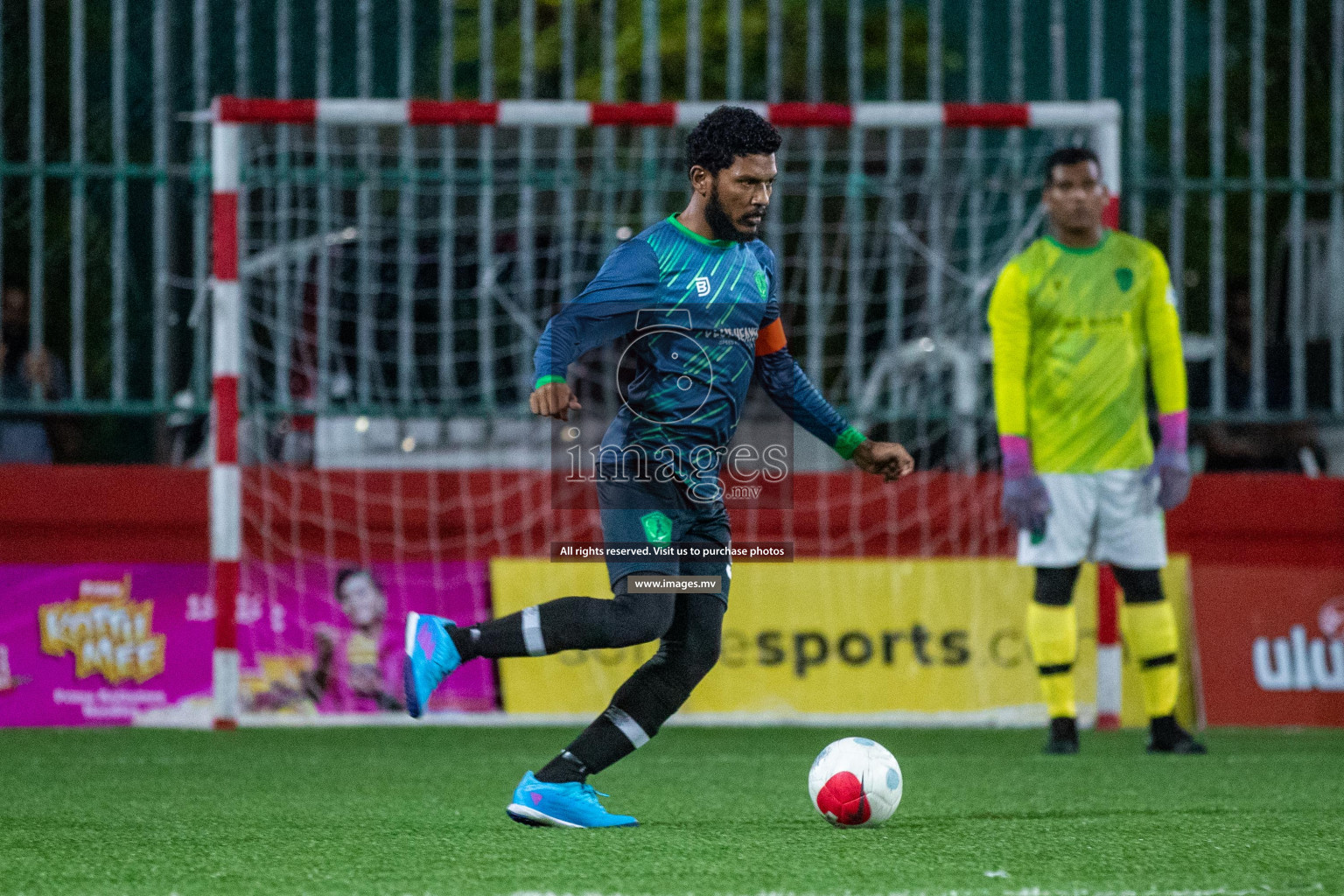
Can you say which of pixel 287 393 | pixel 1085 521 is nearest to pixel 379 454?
pixel 287 393

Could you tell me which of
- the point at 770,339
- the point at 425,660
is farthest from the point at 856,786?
the point at 770,339

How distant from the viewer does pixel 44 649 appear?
7926 millimetres

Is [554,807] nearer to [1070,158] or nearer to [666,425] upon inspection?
[666,425]

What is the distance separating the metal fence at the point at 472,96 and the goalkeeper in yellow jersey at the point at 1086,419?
7.85 feet

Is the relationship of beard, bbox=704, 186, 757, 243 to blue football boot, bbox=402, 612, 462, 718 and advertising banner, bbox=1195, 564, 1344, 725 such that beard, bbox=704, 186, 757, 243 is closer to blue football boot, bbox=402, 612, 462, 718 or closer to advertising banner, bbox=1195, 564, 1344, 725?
blue football boot, bbox=402, 612, 462, 718

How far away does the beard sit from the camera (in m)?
4.46

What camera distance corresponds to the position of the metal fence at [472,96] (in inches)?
345

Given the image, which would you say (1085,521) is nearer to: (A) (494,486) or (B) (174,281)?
(A) (494,486)

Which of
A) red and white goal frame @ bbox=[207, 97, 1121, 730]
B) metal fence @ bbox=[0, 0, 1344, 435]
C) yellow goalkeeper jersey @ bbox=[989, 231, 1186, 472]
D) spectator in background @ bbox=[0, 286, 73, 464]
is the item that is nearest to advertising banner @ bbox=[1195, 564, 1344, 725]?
red and white goal frame @ bbox=[207, 97, 1121, 730]

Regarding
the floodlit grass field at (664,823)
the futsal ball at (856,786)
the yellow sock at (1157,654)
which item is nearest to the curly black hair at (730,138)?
the futsal ball at (856,786)

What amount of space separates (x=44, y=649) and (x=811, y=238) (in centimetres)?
404

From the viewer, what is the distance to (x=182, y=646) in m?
7.99

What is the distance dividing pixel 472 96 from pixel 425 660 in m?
6.22

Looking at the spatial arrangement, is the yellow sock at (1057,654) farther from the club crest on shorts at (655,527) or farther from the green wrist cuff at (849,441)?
the club crest on shorts at (655,527)
